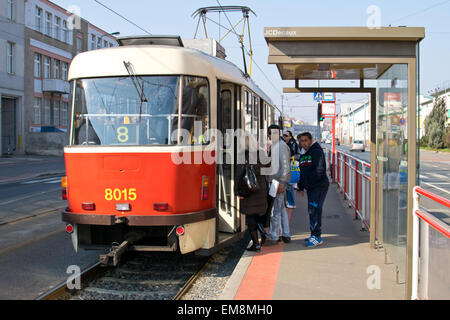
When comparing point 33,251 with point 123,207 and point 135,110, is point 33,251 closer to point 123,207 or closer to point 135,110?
point 123,207

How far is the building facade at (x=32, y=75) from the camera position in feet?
121

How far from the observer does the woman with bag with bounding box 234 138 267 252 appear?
6.75 meters

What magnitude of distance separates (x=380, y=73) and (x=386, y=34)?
1.65 metres

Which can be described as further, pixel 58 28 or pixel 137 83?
pixel 58 28

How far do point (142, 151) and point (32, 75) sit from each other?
37.5 m

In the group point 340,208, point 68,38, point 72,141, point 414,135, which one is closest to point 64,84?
point 68,38

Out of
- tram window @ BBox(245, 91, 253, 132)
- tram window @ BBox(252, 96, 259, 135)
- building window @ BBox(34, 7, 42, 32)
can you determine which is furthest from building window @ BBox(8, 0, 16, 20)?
tram window @ BBox(245, 91, 253, 132)

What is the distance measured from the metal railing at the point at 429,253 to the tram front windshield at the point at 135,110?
292cm

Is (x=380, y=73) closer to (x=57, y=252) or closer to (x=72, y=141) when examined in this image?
(x=72, y=141)

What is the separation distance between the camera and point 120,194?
5.90 meters

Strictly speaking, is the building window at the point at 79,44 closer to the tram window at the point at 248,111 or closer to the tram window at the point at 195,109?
the tram window at the point at 248,111

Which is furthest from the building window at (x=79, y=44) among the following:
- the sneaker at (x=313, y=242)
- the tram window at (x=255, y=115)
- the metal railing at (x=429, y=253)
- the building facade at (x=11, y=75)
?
the metal railing at (x=429, y=253)
